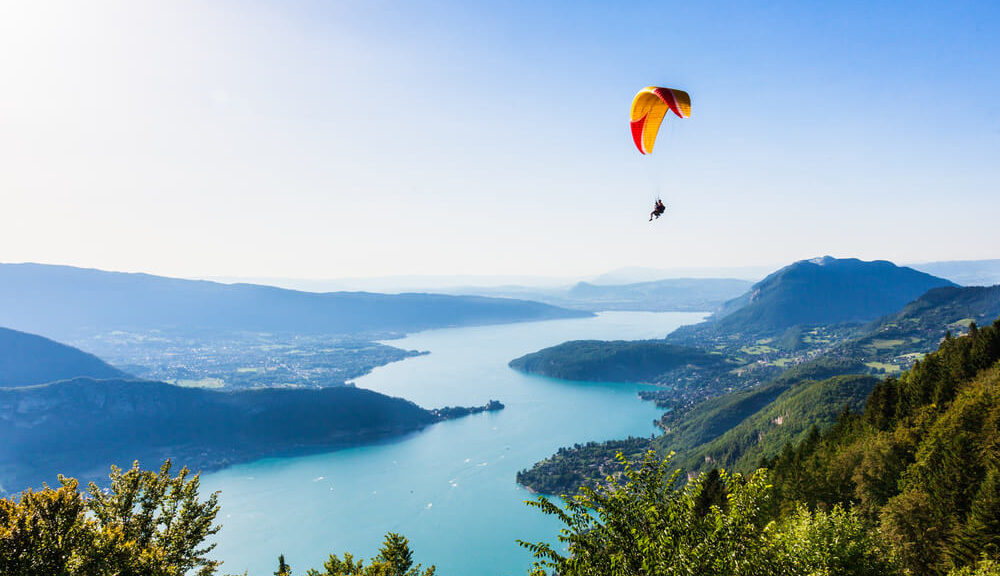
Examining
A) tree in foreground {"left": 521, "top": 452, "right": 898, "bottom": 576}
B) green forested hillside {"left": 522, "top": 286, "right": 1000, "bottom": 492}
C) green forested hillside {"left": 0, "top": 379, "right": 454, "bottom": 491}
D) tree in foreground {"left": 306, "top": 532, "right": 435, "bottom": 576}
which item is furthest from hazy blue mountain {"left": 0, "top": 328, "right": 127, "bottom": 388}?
tree in foreground {"left": 521, "top": 452, "right": 898, "bottom": 576}

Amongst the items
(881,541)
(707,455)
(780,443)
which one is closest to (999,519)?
(881,541)

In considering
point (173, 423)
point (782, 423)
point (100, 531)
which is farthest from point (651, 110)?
point (173, 423)

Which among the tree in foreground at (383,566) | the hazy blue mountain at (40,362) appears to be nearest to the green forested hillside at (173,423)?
the hazy blue mountain at (40,362)

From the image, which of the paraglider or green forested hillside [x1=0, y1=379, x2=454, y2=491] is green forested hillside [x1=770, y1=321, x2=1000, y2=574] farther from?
green forested hillside [x1=0, y1=379, x2=454, y2=491]

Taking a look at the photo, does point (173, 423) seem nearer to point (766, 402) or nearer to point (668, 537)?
point (668, 537)

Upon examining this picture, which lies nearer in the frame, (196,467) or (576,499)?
(576,499)

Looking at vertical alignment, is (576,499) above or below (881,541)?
above

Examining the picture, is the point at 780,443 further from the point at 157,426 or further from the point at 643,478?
the point at 157,426

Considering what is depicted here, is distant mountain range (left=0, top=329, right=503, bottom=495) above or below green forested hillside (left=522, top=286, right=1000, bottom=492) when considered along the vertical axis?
below
